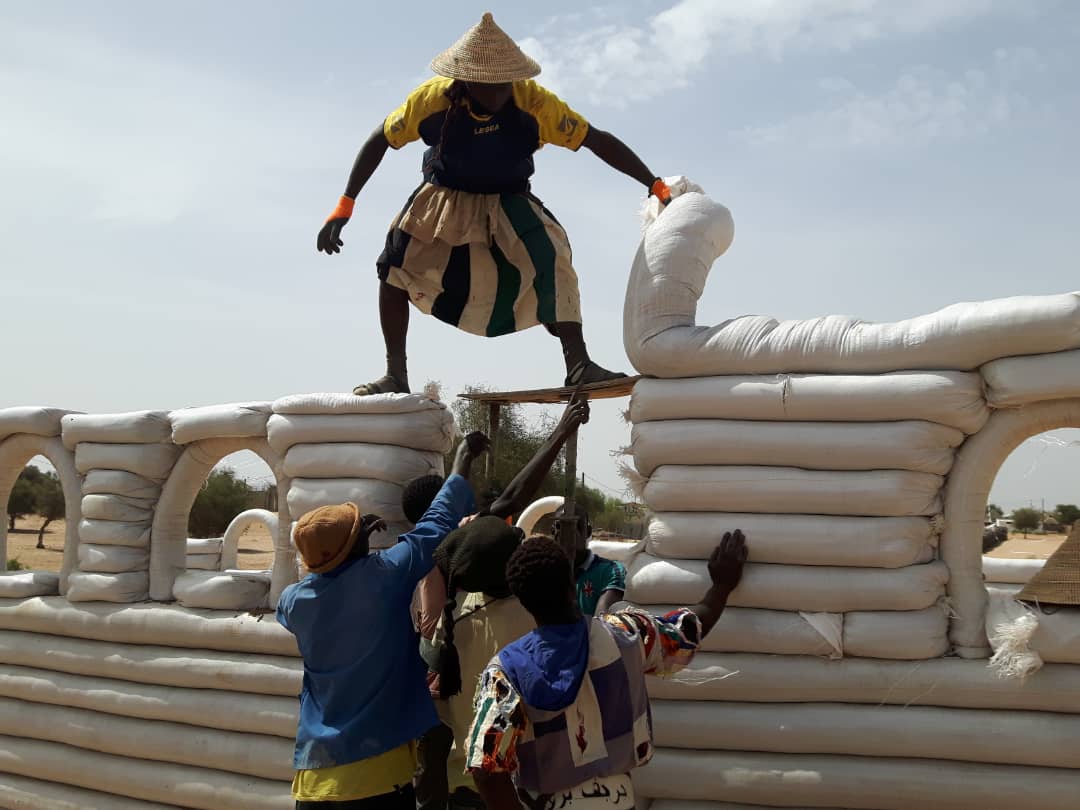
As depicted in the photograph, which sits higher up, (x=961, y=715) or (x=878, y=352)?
(x=878, y=352)

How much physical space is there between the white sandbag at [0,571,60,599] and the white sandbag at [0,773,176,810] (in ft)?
2.94

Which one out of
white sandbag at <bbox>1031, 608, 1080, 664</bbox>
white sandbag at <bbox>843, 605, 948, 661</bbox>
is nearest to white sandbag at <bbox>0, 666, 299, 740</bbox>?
white sandbag at <bbox>843, 605, 948, 661</bbox>

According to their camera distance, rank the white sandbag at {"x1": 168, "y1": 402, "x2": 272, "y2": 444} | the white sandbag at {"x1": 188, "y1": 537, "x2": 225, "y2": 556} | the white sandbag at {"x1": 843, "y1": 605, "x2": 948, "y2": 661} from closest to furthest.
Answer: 1. the white sandbag at {"x1": 843, "y1": 605, "x2": 948, "y2": 661}
2. the white sandbag at {"x1": 168, "y1": 402, "x2": 272, "y2": 444}
3. the white sandbag at {"x1": 188, "y1": 537, "x2": 225, "y2": 556}

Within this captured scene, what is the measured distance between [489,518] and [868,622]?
1400 millimetres

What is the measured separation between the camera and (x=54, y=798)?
4.85 meters

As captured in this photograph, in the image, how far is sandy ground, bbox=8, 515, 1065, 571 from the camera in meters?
17.6

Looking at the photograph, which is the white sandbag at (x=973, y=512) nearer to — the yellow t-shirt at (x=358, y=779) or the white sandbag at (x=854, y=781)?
the white sandbag at (x=854, y=781)

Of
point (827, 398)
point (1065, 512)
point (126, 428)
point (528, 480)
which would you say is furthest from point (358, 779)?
point (1065, 512)

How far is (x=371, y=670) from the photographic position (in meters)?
2.95

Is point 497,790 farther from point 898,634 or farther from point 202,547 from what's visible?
point 202,547

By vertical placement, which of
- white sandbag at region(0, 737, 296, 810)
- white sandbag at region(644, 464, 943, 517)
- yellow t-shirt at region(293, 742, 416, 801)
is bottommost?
white sandbag at region(0, 737, 296, 810)

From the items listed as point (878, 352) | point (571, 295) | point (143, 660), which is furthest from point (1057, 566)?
point (143, 660)

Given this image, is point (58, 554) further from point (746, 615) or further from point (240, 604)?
point (746, 615)

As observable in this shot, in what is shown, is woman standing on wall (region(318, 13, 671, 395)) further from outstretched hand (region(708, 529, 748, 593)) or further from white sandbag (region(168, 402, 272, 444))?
outstretched hand (region(708, 529, 748, 593))
